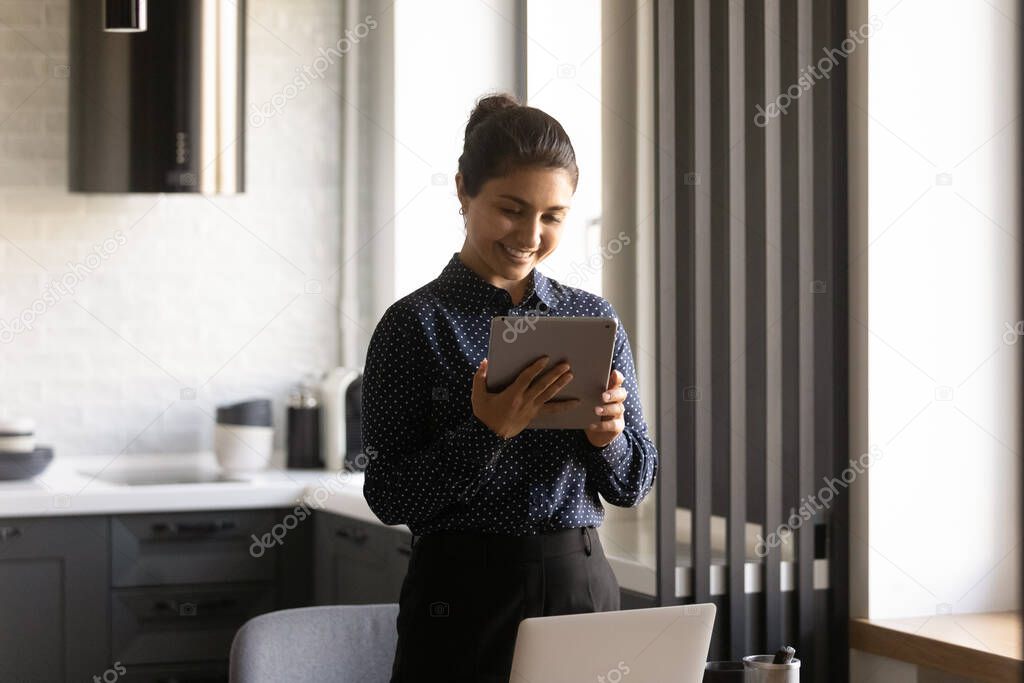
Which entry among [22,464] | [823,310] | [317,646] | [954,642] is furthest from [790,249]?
[22,464]

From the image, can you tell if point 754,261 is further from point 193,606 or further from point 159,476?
point 159,476

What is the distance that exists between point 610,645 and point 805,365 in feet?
3.31

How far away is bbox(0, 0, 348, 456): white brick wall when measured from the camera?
3.74m

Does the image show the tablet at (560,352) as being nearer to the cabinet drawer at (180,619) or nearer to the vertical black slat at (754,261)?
the vertical black slat at (754,261)

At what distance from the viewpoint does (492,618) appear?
1537 mm

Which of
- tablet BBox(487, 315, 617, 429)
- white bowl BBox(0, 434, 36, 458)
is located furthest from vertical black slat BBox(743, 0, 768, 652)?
white bowl BBox(0, 434, 36, 458)

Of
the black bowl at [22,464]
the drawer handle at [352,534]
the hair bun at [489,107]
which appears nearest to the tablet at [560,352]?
the hair bun at [489,107]

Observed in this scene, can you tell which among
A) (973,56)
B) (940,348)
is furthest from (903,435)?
(973,56)

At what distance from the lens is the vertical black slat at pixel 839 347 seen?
2197mm

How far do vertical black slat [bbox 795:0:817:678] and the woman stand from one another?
674 millimetres

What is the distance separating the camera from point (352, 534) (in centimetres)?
321

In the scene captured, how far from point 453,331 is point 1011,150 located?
1.18 m

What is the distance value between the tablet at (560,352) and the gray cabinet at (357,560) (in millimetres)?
1541

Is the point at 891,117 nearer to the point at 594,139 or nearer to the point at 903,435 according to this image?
the point at 903,435
